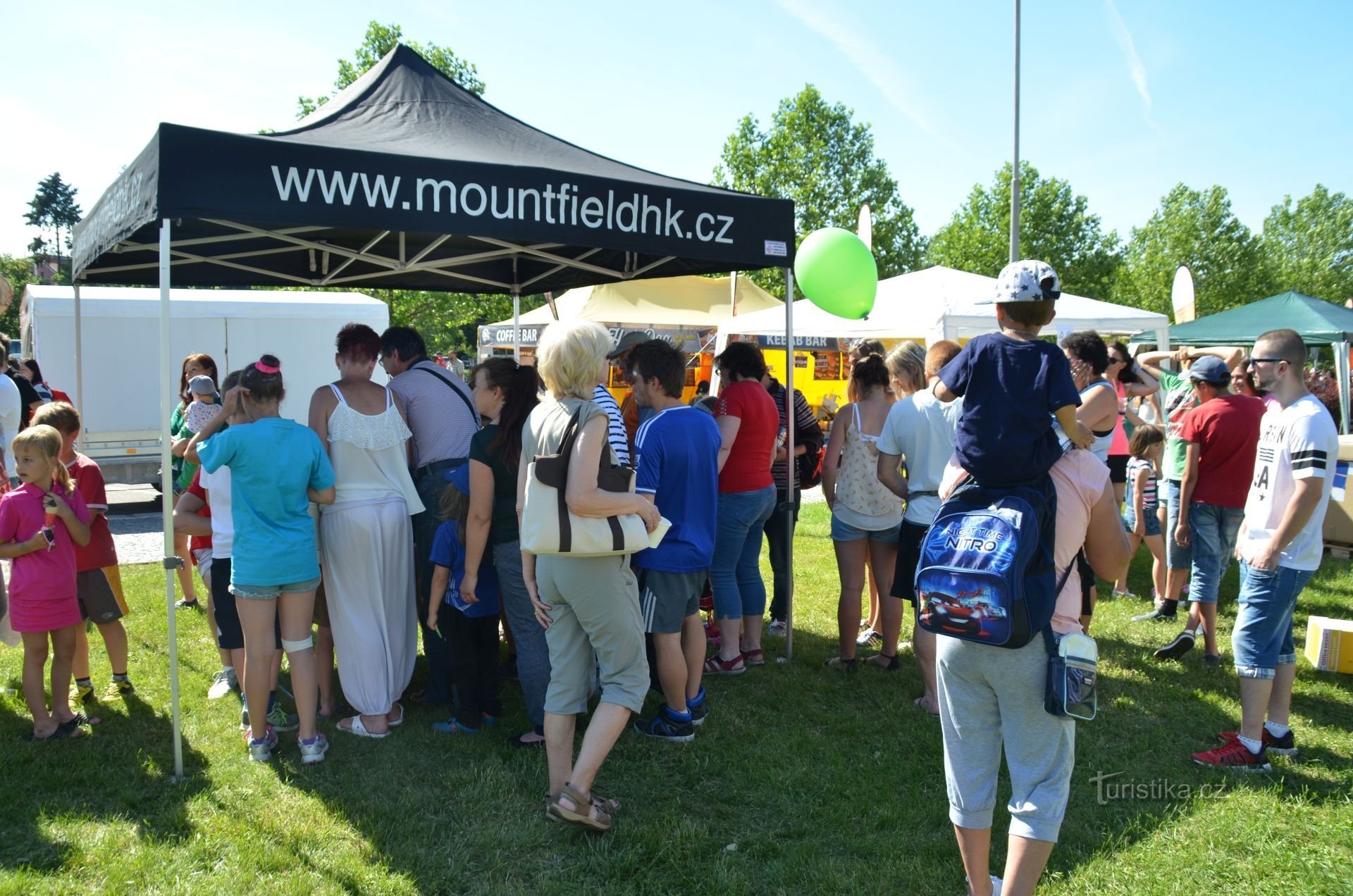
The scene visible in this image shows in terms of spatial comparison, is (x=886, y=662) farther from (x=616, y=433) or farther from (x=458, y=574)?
(x=616, y=433)

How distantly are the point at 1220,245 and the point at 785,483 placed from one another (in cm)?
4476

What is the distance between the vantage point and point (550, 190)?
13.3 feet

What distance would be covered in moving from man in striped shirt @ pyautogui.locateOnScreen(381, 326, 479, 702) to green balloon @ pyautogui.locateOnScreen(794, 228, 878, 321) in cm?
325

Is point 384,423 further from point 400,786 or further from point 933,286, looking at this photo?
point 933,286

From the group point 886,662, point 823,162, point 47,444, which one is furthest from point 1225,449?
point 823,162

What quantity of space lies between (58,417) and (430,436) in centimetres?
171

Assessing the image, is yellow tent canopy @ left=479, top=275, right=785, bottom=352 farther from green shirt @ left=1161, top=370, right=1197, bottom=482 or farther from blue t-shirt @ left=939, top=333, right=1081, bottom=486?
blue t-shirt @ left=939, top=333, right=1081, bottom=486

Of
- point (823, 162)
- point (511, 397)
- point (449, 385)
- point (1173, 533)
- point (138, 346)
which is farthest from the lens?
point (823, 162)

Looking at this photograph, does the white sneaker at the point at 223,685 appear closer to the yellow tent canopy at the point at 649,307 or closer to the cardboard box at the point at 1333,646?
the cardboard box at the point at 1333,646

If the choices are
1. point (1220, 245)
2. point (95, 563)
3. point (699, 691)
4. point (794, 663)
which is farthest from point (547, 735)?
point (1220, 245)

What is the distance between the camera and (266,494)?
358 centimetres

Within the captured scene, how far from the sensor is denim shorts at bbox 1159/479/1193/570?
580cm

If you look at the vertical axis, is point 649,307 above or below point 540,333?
above

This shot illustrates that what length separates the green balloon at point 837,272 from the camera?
6.68 m
